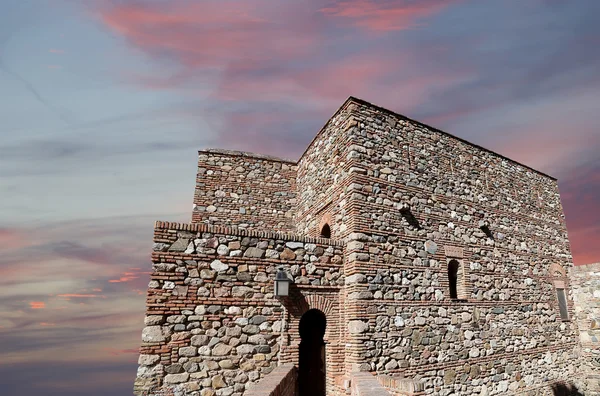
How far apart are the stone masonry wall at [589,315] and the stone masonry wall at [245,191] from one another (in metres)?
10.8

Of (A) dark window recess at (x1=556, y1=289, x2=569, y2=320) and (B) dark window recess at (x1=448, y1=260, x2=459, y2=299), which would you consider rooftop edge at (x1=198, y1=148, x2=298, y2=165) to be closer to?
(B) dark window recess at (x1=448, y1=260, x2=459, y2=299)

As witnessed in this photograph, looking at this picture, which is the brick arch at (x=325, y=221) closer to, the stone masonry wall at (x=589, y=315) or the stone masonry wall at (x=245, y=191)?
the stone masonry wall at (x=245, y=191)

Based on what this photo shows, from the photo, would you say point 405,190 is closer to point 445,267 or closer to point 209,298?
point 445,267

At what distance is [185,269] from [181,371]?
1.78m

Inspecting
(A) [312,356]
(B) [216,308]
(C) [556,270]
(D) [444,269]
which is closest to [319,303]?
(A) [312,356]

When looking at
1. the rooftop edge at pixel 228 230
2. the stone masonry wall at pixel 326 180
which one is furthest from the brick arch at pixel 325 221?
the rooftop edge at pixel 228 230

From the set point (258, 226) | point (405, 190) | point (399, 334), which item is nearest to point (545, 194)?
point (405, 190)

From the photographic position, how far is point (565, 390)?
1159 centimetres

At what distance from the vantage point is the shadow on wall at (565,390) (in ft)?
37.0

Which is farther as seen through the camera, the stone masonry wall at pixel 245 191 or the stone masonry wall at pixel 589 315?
the stone masonry wall at pixel 589 315

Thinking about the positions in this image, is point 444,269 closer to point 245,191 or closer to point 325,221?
point 325,221

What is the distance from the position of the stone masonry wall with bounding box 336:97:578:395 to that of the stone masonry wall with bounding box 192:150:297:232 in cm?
447

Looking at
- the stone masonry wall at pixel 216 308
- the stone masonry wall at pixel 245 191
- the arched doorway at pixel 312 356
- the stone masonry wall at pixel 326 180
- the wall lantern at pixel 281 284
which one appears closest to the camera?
the stone masonry wall at pixel 216 308

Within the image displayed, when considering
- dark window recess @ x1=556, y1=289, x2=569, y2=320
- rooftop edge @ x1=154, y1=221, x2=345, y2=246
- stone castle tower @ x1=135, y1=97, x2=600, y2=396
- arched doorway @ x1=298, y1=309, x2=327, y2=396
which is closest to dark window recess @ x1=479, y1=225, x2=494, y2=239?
stone castle tower @ x1=135, y1=97, x2=600, y2=396
